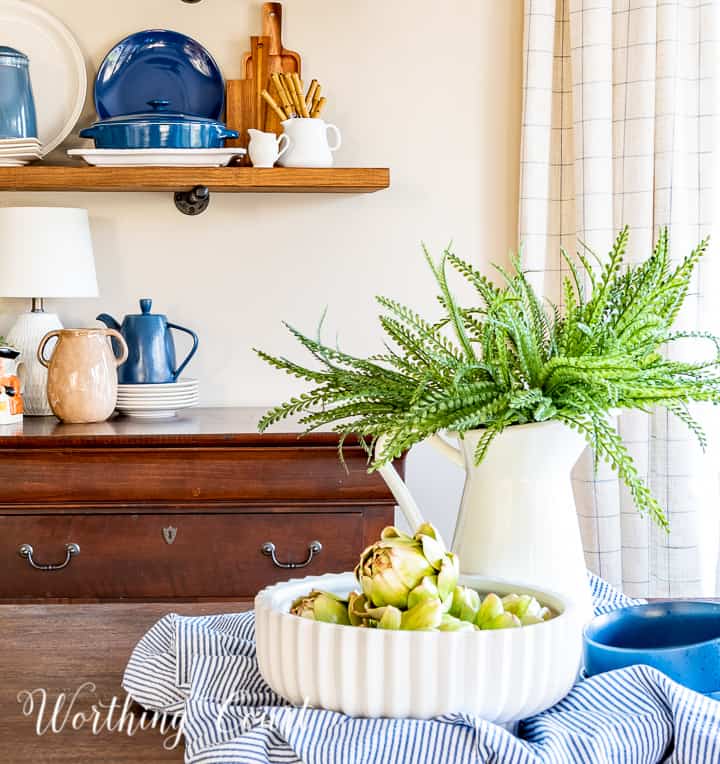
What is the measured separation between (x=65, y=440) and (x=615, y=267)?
5.03ft

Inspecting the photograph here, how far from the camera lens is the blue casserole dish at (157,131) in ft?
8.36

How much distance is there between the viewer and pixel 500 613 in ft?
2.60

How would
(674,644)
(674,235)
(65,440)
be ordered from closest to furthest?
1. (674,644)
2. (65,440)
3. (674,235)

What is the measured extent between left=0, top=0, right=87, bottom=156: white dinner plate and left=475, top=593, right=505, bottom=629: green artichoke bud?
226cm

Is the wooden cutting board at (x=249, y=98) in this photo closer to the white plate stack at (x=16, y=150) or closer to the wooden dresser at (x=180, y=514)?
the white plate stack at (x=16, y=150)

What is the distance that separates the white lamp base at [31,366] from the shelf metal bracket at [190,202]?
18.6 inches

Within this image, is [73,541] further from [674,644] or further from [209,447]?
[674,644]

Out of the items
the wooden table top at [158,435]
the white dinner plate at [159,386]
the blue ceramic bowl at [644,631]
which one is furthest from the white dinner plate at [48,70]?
the blue ceramic bowl at [644,631]

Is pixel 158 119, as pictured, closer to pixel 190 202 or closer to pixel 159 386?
pixel 190 202

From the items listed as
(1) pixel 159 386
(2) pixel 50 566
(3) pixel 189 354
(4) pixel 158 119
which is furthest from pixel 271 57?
(2) pixel 50 566

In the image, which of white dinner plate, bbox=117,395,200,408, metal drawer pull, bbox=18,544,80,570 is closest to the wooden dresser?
metal drawer pull, bbox=18,544,80,570

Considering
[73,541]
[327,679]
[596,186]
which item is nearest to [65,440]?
[73,541]

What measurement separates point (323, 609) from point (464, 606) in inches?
4.1

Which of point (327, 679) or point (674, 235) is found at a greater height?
point (674, 235)
